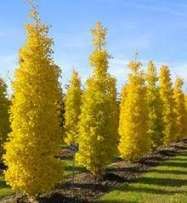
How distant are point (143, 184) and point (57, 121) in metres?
9.51

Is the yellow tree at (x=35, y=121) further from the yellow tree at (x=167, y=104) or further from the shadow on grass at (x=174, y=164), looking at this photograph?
the yellow tree at (x=167, y=104)

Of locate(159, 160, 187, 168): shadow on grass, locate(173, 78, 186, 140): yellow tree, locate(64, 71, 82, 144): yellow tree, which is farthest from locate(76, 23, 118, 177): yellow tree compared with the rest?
locate(173, 78, 186, 140): yellow tree

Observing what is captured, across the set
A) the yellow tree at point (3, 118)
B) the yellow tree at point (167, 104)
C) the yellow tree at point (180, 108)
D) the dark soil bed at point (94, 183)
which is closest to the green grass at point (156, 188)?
the dark soil bed at point (94, 183)

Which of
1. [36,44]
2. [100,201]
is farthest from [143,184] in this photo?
[36,44]

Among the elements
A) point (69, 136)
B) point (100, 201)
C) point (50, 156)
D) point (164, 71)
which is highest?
point (164, 71)

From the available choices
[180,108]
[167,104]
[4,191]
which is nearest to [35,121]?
[4,191]

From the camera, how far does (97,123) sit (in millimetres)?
40281

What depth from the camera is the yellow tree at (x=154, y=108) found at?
64500 mm

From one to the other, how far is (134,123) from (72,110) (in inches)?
639

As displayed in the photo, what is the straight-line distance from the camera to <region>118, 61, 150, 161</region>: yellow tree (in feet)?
166

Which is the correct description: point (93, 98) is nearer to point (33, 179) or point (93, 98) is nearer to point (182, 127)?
point (33, 179)

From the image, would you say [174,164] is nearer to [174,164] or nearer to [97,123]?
[174,164]

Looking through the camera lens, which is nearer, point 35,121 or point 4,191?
point 35,121

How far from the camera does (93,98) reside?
40.6 meters
